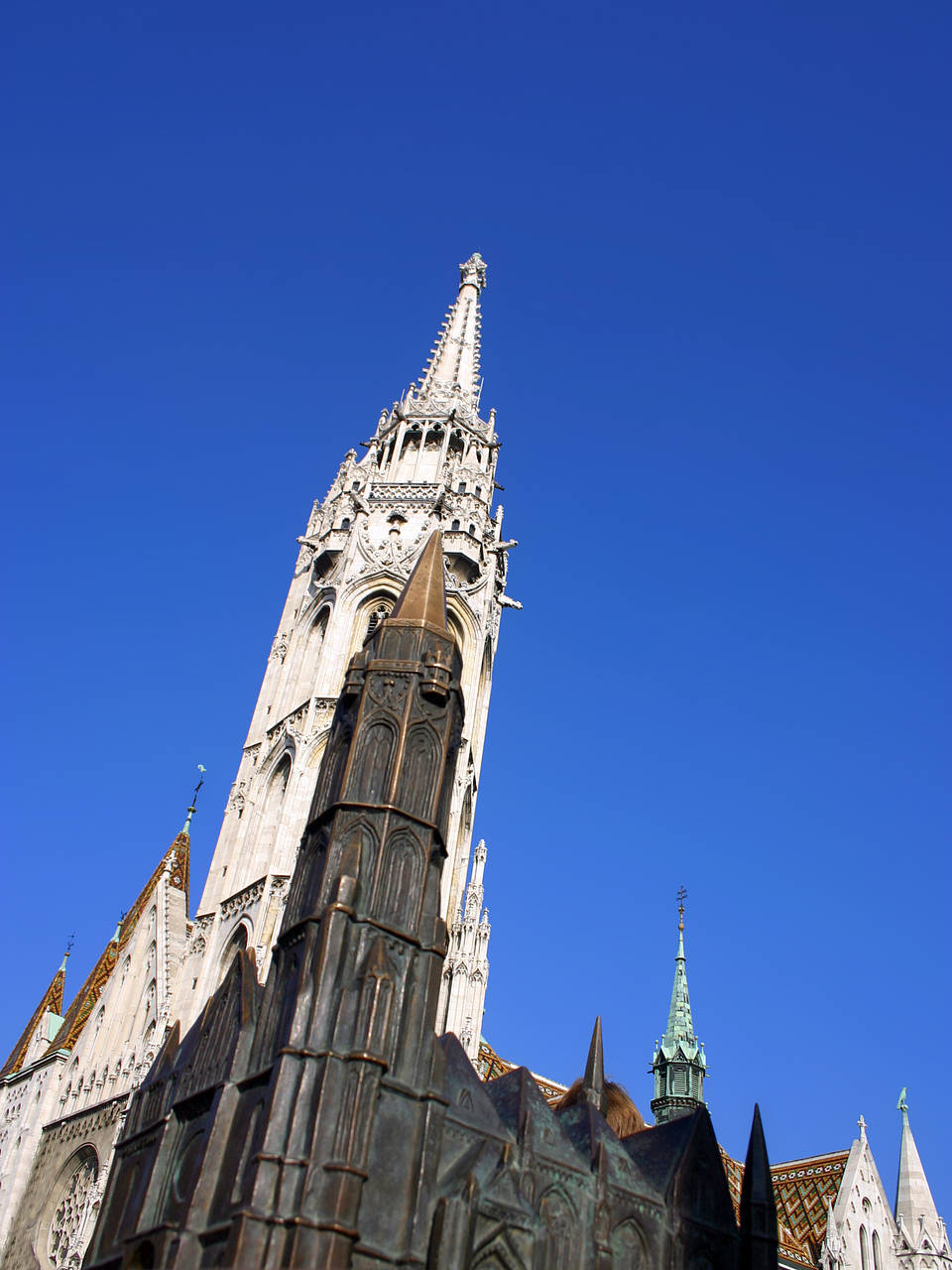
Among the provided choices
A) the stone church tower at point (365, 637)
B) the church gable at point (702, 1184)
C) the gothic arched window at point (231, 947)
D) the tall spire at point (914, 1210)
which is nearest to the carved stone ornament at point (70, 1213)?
the stone church tower at point (365, 637)

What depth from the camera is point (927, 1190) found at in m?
44.0

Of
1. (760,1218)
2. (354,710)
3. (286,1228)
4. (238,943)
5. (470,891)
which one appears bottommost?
(286,1228)

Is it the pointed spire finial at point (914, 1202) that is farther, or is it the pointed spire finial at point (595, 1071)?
the pointed spire finial at point (914, 1202)

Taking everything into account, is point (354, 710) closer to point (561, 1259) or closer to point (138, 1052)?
point (561, 1259)

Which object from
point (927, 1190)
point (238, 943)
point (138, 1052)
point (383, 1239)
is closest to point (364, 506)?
point (238, 943)

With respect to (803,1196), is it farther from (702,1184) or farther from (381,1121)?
(381,1121)

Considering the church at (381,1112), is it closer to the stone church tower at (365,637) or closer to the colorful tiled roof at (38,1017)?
the stone church tower at (365,637)

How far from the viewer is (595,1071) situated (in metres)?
23.8

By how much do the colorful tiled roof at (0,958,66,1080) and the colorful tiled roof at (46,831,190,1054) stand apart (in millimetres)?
1827

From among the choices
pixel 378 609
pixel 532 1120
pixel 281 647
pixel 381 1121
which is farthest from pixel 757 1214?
pixel 281 647

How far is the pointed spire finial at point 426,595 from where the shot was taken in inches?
740

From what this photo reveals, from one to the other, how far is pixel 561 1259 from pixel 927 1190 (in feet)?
113

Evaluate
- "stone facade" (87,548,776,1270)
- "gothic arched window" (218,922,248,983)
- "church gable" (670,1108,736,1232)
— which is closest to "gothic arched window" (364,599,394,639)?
"gothic arched window" (218,922,248,983)

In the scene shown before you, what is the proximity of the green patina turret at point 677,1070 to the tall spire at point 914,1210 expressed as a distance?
7.63 metres
